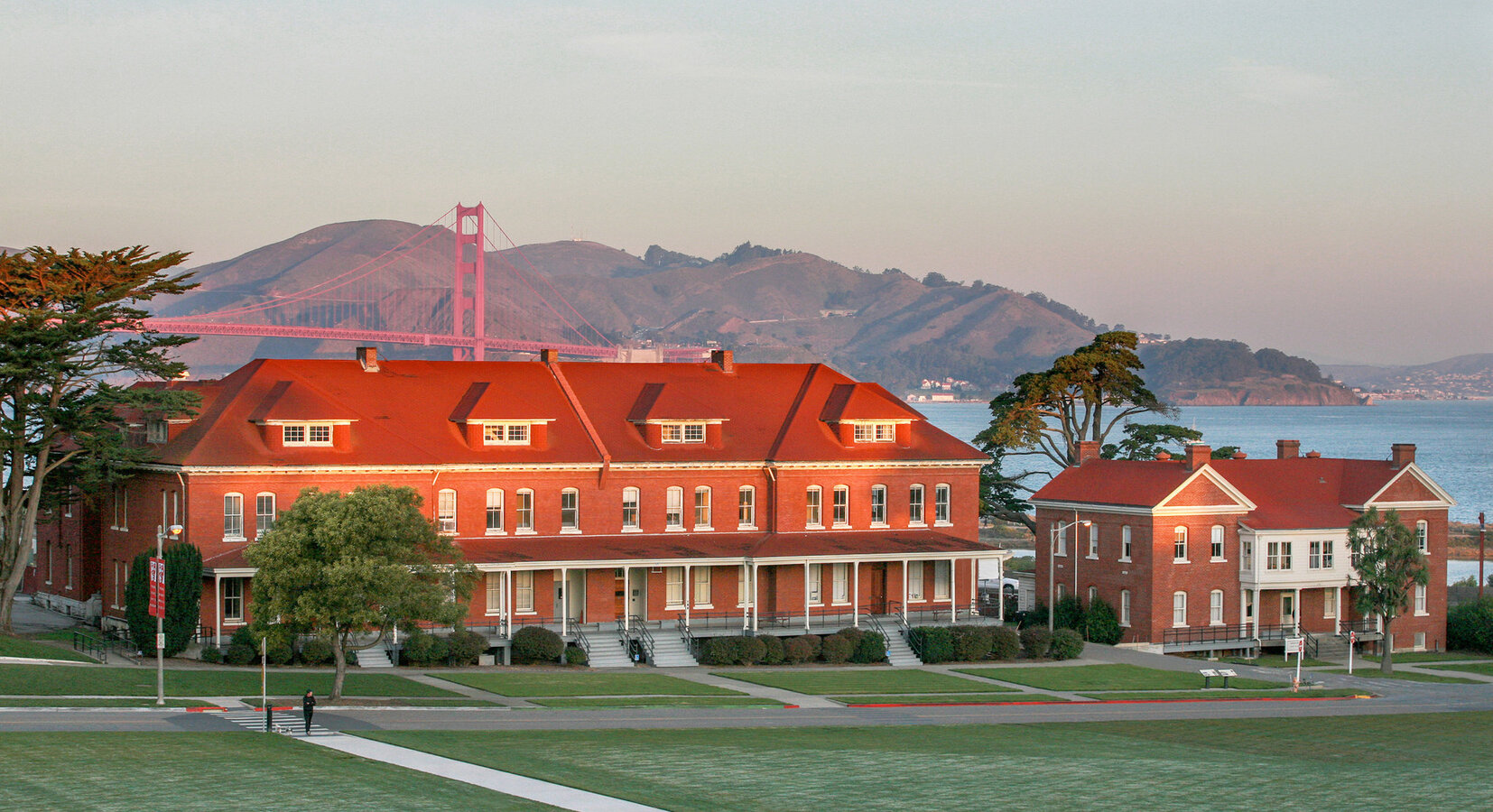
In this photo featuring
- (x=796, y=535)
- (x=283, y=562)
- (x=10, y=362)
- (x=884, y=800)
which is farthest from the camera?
(x=796, y=535)

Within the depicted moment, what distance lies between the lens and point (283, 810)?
2988 centimetres

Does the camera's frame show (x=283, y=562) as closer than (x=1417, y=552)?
Yes

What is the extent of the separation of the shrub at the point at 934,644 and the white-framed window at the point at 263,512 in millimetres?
24721

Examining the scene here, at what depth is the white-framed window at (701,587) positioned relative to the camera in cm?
6562

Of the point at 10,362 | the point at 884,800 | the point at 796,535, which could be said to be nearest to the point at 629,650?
the point at 796,535

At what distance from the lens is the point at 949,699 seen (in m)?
52.8

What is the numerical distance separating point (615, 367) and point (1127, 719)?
29.7m

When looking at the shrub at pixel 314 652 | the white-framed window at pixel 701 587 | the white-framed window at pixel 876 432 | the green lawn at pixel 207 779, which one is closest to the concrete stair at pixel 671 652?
the white-framed window at pixel 701 587

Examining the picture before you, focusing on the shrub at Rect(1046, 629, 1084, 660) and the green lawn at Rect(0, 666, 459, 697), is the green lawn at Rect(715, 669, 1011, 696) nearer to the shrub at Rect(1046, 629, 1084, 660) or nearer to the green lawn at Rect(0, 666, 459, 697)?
the shrub at Rect(1046, 629, 1084, 660)

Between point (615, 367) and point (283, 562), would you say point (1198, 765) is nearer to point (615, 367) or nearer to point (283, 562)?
point (283, 562)

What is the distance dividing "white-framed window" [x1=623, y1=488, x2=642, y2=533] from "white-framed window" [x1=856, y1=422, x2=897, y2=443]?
1013 centimetres

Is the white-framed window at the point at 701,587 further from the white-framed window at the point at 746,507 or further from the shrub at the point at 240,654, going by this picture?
the shrub at the point at 240,654

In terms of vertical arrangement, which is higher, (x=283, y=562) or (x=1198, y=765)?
(x=283, y=562)

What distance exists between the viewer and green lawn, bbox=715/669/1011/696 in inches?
2143
